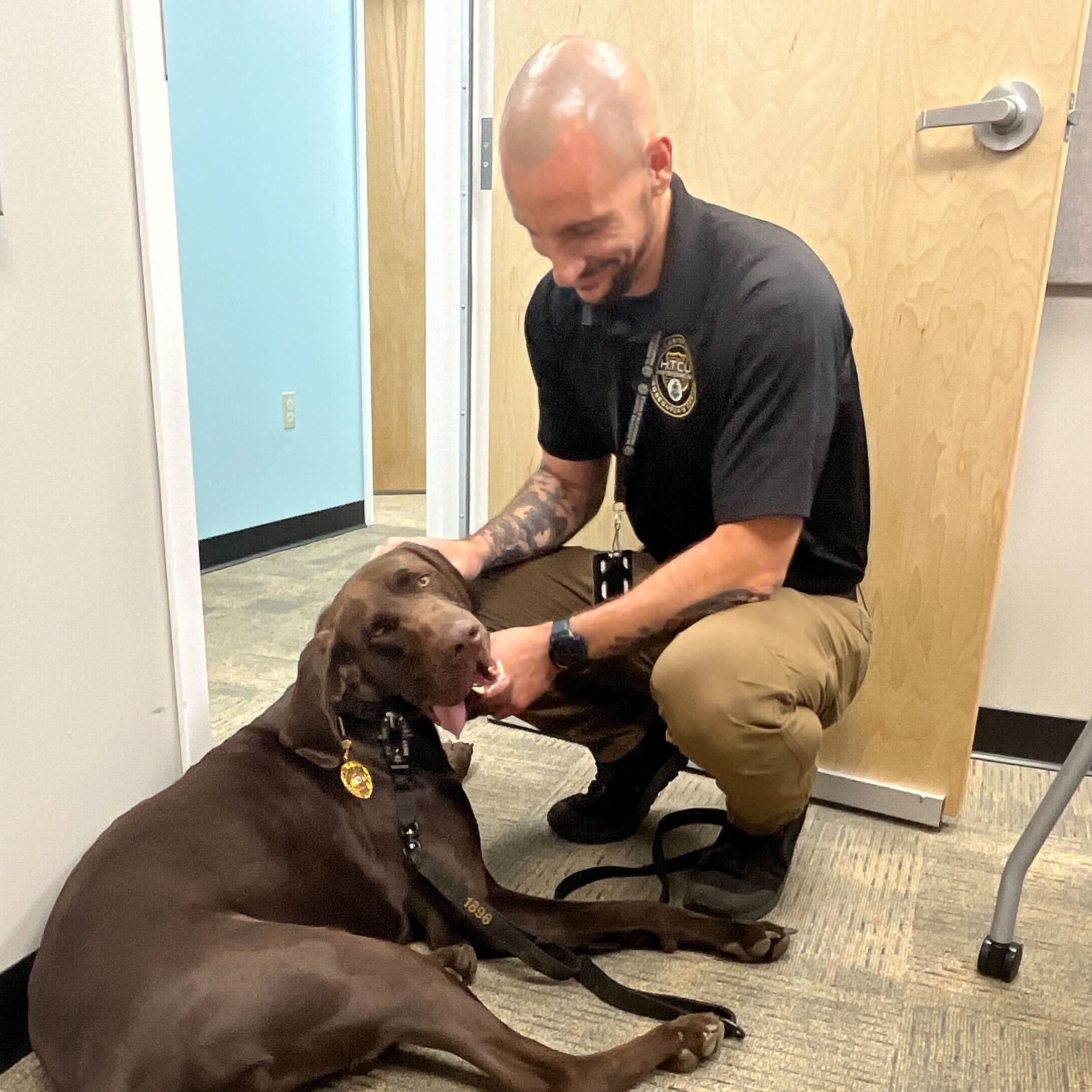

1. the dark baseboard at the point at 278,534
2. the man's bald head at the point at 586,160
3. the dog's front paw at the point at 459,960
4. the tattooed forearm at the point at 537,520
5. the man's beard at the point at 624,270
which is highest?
the man's bald head at the point at 586,160

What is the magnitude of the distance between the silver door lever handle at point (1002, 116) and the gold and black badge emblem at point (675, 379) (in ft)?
1.76

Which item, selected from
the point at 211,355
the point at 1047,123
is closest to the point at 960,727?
the point at 1047,123

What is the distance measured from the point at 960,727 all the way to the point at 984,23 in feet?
3.61

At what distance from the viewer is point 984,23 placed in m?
1.37

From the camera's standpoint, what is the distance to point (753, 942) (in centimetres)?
127

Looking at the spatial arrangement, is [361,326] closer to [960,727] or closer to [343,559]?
[343,559]

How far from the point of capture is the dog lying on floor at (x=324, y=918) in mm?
921

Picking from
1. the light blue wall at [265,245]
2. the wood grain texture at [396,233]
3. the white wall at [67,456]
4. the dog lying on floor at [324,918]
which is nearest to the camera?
the dog lying on floor at [324,918]

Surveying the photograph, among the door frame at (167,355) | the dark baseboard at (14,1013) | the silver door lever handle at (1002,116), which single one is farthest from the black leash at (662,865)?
the silver door lever handle at (1002,116)

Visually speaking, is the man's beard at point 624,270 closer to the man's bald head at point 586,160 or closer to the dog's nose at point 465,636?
the man's bald head at point 586,160

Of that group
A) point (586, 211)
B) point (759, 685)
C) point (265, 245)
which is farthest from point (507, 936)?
point (265, 245)

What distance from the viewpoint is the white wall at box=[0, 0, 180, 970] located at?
3.43 ft

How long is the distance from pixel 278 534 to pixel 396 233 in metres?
1.56

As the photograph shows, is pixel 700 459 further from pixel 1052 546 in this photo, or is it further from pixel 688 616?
pixel 1052 546
